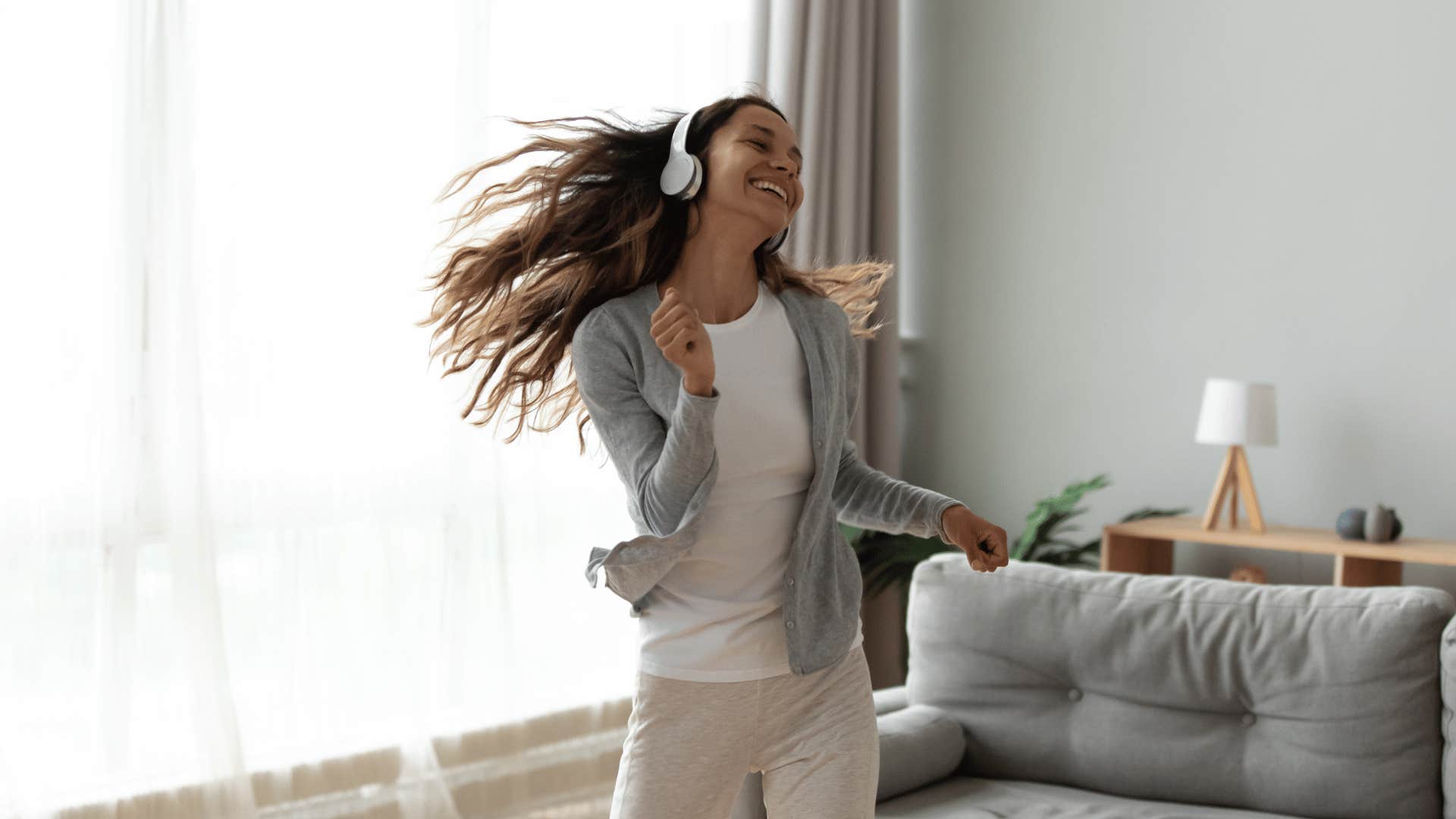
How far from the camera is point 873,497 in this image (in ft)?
5.38

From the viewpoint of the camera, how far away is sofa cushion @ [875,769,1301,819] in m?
2.05

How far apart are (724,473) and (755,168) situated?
0.36 m

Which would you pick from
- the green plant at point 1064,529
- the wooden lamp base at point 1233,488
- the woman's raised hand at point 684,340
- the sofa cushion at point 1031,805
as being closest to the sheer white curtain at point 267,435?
the sofa cushion at point 1031,805

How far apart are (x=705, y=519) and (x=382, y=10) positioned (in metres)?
1.82

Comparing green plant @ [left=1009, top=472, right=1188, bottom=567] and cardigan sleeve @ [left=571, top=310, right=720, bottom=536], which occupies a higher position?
cardigan sleeve @ [left=571, top=310, right=720, bottom=536]

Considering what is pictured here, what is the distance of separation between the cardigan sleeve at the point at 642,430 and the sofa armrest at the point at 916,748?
90cm

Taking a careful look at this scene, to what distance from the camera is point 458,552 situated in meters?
3.00

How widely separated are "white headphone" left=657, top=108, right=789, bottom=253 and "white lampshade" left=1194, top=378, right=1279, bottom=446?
1.80m

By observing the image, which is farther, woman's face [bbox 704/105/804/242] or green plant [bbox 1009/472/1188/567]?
green plant [bbox 1009/472/1188/567]

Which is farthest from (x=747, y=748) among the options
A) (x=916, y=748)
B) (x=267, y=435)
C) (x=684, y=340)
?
(x=267, y=435)

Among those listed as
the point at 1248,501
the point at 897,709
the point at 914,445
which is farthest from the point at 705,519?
the point at 914,445

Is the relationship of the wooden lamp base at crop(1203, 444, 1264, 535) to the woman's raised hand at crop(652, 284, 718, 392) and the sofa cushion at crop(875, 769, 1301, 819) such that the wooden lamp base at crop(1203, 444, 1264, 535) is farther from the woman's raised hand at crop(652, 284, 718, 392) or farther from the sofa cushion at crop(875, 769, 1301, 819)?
the woman's raised hand at crop(652, 284, 718, 392)

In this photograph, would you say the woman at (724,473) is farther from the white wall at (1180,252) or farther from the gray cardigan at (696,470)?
the white wall at (1180,252)

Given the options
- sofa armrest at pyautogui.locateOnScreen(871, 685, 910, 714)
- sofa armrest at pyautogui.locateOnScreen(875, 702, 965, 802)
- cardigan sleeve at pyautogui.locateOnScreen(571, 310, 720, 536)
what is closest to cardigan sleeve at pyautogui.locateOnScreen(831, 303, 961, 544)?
cardigan sleeve at pyautogui.locateOnScreen(571, 310, 720, 536)
